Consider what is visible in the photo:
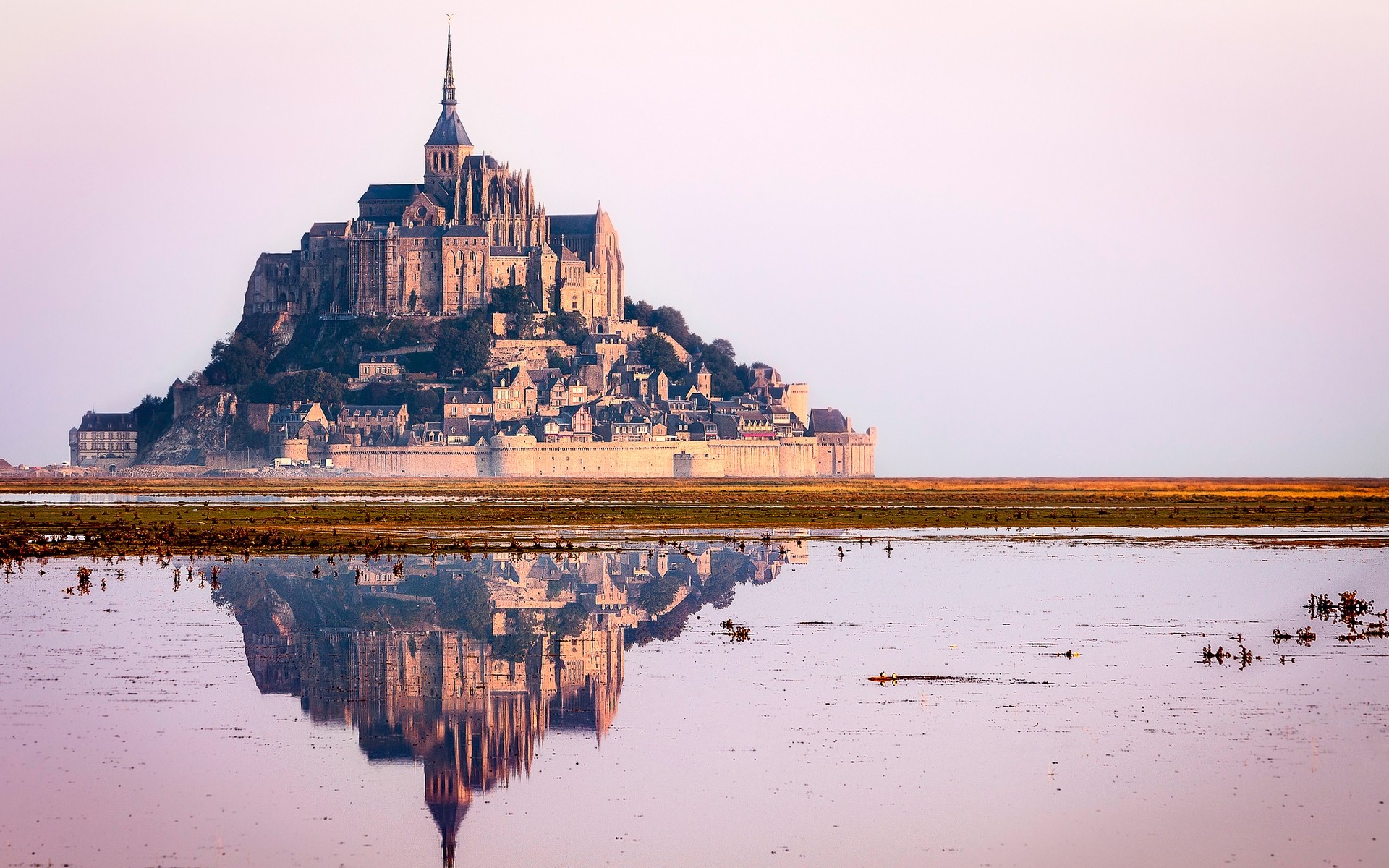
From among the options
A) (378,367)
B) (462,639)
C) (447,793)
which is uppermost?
(378,367)

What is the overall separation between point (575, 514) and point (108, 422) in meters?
128

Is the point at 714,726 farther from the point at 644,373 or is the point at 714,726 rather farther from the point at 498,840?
the point at 644,373

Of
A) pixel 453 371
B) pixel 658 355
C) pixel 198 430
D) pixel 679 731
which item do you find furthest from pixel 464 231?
pixel 679 731

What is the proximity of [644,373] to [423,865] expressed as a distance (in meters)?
172

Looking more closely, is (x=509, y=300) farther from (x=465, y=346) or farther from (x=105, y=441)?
(x=105, y=441)

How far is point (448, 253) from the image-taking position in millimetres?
179750

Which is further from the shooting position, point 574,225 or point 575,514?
point 574,225

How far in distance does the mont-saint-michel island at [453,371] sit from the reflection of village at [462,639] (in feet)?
412

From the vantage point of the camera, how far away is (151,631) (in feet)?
103

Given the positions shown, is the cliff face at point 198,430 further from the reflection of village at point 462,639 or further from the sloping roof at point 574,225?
the reflection of village at point 462,639

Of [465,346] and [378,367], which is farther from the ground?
[465,346]

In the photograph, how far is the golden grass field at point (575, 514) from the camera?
191ft

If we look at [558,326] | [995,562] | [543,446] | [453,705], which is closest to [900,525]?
[995,562]

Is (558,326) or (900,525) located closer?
(900,525)
